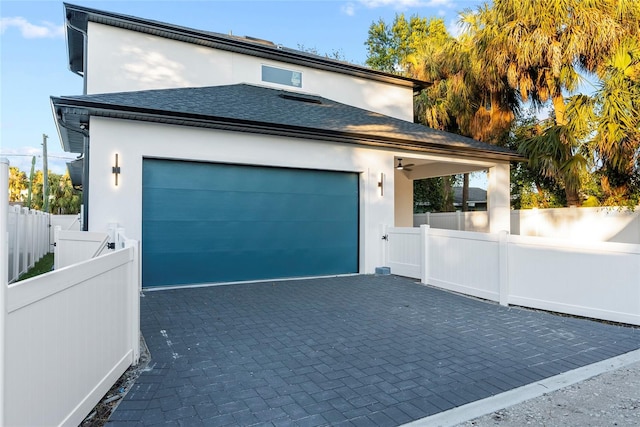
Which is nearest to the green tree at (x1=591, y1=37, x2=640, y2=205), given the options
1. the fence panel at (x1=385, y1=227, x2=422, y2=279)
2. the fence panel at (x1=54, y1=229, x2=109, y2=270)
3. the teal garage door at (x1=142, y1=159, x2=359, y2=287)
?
the fence panel at (x1=385, y1=227, x2=422, y2=279)

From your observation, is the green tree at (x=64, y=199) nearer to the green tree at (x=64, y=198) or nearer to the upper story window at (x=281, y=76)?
the green tree at (x=64, y=198)

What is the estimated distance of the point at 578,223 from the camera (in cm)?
1190

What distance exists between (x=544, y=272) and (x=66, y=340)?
20.5 ft

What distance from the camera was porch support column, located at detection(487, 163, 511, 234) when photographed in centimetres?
1208

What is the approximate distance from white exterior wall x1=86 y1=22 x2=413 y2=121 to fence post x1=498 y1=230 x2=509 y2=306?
7.91 meters

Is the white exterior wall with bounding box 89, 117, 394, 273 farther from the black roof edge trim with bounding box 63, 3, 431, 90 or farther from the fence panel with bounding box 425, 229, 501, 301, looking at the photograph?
the black roof edge trim with bounding box 63, 3, 431, 90

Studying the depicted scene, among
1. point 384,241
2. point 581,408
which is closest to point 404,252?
point 384,241

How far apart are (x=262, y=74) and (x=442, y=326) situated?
9178 mm

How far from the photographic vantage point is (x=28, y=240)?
35.1 ft

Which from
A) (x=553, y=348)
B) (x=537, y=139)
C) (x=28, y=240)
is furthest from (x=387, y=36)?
(x=553, y=348)

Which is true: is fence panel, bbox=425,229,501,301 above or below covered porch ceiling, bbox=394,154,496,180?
below

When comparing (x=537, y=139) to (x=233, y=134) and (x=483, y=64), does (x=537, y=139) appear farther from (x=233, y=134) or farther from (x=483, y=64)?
(x=233, y=134)

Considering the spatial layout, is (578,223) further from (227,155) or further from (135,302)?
(135,302)

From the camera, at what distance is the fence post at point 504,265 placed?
648 centimetres
